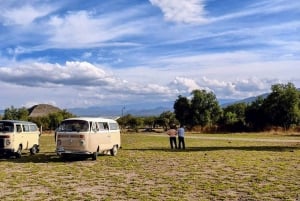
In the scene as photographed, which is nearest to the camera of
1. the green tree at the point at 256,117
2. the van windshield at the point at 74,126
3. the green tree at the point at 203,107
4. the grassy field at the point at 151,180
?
the grassy field at the point at 151,180

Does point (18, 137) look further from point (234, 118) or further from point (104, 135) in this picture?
point (234, 118)

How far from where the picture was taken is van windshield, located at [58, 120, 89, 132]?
72.0 ft

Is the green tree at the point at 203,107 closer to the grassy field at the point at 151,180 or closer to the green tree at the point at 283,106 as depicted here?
the green tree at the point at 283,106

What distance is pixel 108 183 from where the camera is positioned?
47.5ft

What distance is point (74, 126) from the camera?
869 inches

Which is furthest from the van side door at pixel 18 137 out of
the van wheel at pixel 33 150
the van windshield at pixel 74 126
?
the van windshield at pixel 74 126

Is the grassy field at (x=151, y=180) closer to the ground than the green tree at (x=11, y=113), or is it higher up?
closer to the ground

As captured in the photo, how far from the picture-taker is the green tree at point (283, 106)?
7838cm

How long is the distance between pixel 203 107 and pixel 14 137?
251 feet

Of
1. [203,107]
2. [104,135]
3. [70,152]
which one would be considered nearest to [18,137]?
[70,152]

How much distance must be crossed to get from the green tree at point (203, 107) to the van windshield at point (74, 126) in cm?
7602

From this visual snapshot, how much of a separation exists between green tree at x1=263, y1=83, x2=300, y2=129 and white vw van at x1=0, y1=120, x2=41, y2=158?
199 feet

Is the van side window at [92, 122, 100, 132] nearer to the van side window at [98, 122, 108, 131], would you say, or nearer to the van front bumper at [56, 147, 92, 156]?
the van side window at [98, 122, 108, 131]

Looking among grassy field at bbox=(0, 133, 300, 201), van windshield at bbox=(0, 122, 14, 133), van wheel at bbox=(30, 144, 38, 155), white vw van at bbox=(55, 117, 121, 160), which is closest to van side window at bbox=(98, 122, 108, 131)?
white vw van at bbox=(55, 117, 121, 160)
